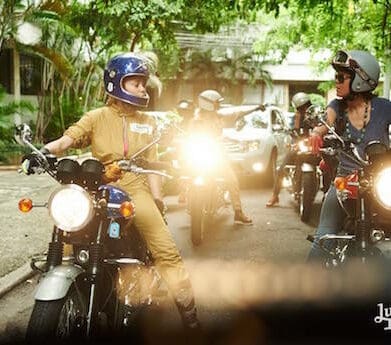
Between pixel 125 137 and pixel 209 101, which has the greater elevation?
pixel 209 101

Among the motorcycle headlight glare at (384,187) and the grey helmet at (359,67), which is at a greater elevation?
the grey helmet at (359,67)

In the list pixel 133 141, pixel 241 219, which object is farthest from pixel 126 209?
pixel 241 219

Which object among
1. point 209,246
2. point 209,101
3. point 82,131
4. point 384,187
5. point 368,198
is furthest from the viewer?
point 209,101

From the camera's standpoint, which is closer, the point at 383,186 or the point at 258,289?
the point at 383,186

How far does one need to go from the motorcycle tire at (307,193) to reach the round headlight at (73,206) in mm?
6151

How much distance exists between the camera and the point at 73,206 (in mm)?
3070

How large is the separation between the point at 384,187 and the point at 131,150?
1.67 m

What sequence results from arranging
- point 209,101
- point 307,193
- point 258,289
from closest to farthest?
1. point 258,289
2. point 209,101
3. point 307,193

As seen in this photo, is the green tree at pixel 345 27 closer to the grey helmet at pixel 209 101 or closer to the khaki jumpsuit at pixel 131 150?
the grey helmet at pixel 209 101

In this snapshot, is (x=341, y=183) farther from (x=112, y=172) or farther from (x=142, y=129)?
(x=112, y=172)

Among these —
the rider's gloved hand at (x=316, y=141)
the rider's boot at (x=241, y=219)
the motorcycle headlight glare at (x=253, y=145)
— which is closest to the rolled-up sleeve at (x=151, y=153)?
the rider's gloved hand at (x=316, y=141)

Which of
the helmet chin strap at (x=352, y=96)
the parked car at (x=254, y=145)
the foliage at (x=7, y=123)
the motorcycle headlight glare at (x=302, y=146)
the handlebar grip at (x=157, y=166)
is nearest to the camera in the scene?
the handlebar grip at (x=157, y=166)

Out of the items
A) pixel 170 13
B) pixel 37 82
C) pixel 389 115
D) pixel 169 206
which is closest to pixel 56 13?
pixel 170 13

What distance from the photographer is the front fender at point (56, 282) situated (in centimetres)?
292
